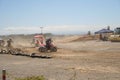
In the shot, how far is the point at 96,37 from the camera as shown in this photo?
6488cm

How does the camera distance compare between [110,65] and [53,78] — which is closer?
[53,78]

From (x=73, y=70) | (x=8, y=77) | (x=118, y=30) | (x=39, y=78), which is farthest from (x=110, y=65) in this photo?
(x=118, y=30)

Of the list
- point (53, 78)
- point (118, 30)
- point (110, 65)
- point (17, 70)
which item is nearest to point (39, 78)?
point (53, 78)

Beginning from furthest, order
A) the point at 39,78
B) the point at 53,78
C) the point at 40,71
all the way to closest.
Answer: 1. the point at 40,71
2. the point at 53,78
3. the point at 39,78

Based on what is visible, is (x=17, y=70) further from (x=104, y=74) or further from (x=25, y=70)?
(x=104, y=74)

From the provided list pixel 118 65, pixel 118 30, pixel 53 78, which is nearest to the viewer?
pixel 53 78

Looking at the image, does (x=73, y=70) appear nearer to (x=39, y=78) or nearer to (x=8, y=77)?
(x=8, y=77)

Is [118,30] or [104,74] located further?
[118,30]

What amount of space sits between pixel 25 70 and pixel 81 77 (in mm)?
4833

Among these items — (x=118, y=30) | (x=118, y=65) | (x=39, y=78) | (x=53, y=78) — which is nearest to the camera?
(x=39, y=78)

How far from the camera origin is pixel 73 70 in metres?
19.4

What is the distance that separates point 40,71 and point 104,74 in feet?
14.5

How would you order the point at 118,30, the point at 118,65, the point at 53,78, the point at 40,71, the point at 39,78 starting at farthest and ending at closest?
the point at 118,30 < the point at 118,65 < the point at 40,71 < the point at 53,78 < the point at 39,78

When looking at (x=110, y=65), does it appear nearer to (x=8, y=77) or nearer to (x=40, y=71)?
(x=40, y=71)
